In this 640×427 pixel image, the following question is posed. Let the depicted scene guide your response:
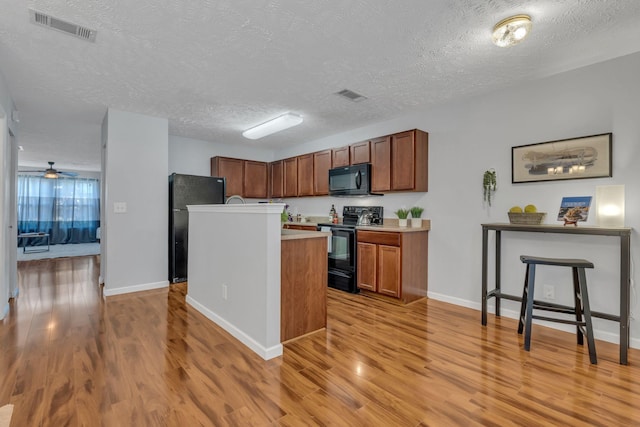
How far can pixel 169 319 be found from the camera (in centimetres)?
300

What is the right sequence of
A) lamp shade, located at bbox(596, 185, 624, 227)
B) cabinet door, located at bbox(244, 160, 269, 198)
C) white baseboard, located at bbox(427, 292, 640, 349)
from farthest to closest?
1. cabinet door, located at bbox(244, 160, 269, 198)
2. white baseboard, located at bbox(427, 292, 640, 349)
3. lamp shade, located at bbox(596, 185, 624, 227)

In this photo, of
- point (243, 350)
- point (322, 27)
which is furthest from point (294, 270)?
point (322, 27)

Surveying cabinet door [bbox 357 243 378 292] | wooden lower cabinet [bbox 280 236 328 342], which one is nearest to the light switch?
wooden lower cabinet [bbox 280 236 328 342]

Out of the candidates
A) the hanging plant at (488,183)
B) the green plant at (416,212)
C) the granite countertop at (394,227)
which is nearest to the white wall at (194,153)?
the granite countertop at (394,227)

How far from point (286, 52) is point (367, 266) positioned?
8.45ft

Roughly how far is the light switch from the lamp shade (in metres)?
4.98

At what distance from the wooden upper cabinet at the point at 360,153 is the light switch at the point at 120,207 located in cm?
312

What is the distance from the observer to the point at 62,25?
2.10 meters

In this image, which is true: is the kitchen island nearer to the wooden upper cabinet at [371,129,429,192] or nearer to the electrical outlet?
the wooden upper cabinet at [371,129,429,192]

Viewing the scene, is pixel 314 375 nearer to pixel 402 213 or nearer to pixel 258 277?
pixel 258 277

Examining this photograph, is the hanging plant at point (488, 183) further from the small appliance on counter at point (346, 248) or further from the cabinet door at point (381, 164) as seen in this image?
the small appliance on counter at point (346, 248)

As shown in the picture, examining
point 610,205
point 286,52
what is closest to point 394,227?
point 610,205

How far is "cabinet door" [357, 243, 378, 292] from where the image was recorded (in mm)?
3777

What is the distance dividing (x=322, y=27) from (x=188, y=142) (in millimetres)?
3963
